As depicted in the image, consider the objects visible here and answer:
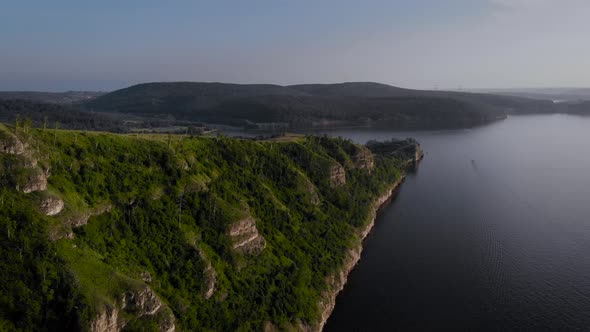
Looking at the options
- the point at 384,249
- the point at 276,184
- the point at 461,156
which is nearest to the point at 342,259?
the point at 384,249

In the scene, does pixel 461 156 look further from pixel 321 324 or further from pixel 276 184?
pixel 321 324

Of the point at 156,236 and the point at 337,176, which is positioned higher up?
the point at 156,236

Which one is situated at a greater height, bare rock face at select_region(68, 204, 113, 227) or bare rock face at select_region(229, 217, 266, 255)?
bare rock face at select_region(68, 204, 113, 227)

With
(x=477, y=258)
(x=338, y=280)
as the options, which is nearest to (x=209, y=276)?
(x=338, y=280)

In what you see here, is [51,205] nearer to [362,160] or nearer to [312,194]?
[312,194]

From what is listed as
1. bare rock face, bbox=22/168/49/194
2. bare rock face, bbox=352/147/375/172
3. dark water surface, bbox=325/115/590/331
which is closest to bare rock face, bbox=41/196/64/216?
bare rock face, bbox=22/168/49/194

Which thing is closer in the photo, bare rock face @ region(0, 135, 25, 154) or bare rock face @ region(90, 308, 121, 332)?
bare rock face @ region(90, 308, 121, 332)

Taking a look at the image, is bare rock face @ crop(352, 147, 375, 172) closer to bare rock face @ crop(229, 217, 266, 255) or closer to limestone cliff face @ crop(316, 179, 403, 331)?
limestone cliff face @ crop(316, 179, 403, 331)
